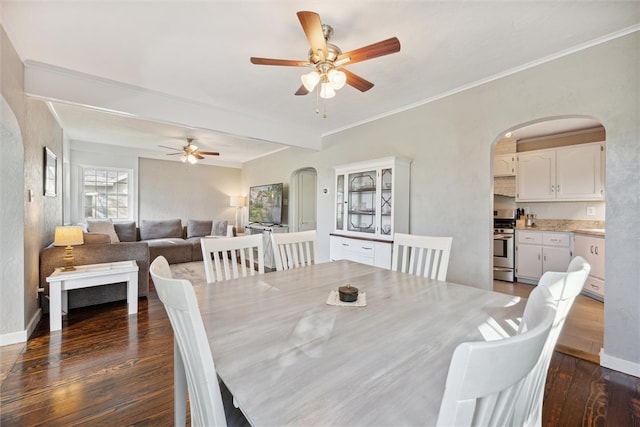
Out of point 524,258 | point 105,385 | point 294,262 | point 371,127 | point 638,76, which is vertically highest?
point 371,127

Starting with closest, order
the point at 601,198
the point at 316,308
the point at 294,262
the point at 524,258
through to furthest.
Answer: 1. the point at 316,308
2. the point at 294,262
3. the point at 601,198
4. the point at 524,258

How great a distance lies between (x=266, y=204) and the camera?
20.2 feet

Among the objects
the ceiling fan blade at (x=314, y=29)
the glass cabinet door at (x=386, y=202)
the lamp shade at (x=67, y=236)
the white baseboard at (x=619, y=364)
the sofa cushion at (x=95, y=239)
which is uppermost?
the ceiling fan blade at (x=314, y=29)

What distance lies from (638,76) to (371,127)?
8.13 feet

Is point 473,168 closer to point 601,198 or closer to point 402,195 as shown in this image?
point 402,195

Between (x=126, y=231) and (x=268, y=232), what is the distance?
2.82 metres

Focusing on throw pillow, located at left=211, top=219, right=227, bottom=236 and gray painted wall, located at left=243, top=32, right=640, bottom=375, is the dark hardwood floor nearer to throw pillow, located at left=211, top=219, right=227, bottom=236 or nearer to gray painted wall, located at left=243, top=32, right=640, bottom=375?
gray painted wall, located at left=243, top=32, right=640, bottom=375

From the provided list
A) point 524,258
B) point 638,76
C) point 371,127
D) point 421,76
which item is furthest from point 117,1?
point 524,258

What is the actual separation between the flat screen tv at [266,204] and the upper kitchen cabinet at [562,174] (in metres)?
4.32

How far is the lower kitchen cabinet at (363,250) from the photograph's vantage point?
3.20m

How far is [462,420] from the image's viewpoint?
42 cm

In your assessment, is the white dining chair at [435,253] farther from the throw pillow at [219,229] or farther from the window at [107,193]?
the window at [107,193]

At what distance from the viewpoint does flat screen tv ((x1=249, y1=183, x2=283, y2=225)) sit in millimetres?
5781

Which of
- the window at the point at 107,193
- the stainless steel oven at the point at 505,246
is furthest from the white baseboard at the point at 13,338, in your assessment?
the stainless steel oven at the point at 505,246
